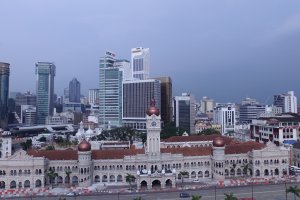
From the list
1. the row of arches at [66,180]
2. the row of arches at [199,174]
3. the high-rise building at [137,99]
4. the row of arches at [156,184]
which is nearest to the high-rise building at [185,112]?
the high-rise building at [137,99]

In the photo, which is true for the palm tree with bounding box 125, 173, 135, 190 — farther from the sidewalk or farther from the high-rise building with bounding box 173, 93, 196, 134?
the high-rise building with bounding box 173, 93, 196, 134

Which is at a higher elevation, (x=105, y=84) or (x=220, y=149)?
(x=105, y=84)

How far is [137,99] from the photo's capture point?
588 feet

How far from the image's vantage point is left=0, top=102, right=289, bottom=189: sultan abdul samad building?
7500 cm

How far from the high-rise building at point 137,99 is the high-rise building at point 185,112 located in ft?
62.9

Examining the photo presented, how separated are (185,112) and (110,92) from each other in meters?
38.9

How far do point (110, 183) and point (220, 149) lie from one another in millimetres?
23257

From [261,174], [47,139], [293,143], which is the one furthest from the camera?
[47,139]

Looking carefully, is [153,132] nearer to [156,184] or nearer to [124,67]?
[156,184]

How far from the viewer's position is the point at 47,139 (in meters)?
162

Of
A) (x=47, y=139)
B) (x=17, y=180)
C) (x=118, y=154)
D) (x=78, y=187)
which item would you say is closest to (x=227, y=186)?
(x=118, y=154)

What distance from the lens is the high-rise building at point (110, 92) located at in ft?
592

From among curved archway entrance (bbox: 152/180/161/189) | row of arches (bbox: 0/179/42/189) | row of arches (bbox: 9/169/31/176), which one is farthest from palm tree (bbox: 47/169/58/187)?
curved archway entrance (bbox: 152/180/161/189)

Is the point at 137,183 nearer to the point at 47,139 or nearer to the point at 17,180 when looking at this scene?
the point at 17,180
